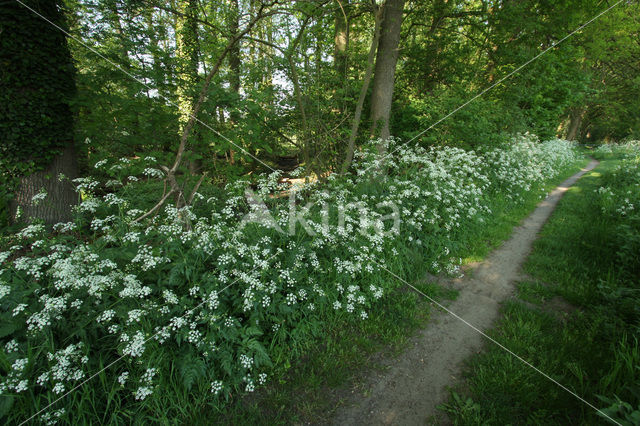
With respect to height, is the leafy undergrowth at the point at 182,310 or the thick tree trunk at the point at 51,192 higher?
the thick tree trunk at the point at 51,192

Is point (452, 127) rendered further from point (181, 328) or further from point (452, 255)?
point (181, 328)

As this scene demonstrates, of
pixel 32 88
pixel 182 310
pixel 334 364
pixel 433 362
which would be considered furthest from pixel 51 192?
pixel 433 362

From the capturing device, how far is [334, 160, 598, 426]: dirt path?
2.69m

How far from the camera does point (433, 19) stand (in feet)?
35.1

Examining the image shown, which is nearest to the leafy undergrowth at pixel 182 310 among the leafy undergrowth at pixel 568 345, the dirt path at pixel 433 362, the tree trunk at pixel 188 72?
the dirt path at pixel 433 362

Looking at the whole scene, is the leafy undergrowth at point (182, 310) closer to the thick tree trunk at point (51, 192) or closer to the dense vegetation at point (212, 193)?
the dense vegetation at point (212, 193)

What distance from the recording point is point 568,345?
315 cm

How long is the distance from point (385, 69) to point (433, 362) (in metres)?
8.18

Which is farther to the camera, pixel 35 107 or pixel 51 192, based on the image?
pixel 51 192

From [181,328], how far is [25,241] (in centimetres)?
331

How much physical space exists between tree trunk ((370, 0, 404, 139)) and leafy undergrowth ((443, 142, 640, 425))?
5441 millimetres

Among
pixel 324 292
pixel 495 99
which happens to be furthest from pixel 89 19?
pixel 495 99

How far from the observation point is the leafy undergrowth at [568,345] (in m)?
2.49

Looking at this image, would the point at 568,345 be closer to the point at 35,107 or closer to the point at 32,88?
the point at 35,107
